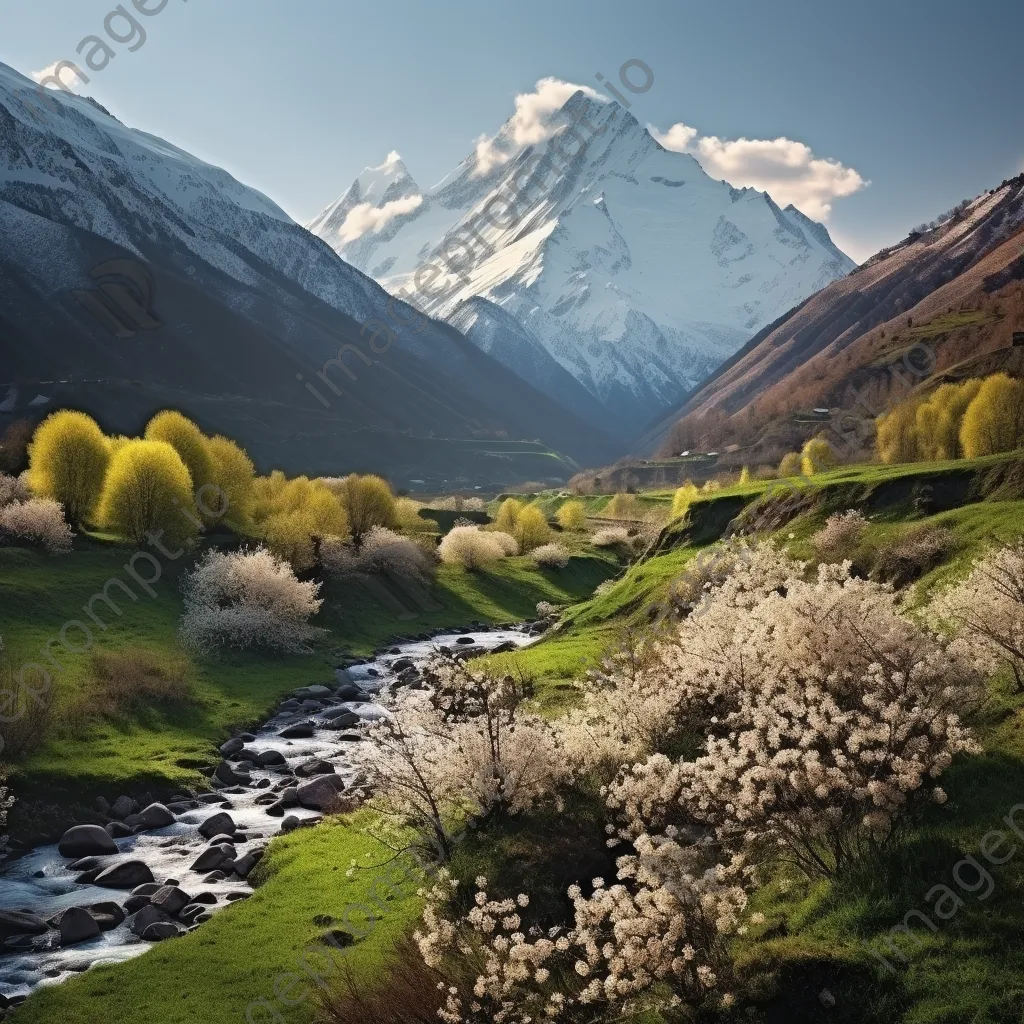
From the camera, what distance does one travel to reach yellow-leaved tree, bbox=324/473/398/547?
320 ft

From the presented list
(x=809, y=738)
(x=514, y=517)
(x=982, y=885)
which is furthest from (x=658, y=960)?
(x=514, y=517)

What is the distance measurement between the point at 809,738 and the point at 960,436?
246ft

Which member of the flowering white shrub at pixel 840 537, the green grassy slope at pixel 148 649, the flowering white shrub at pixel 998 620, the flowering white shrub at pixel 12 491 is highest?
the flowering white shrub at pixel 840 537

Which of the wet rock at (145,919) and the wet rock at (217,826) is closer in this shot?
the wet rock at (145,919)

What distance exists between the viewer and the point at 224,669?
2191 inches

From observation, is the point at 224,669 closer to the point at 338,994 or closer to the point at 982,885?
the point at 338,994

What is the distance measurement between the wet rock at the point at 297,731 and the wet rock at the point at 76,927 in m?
20.6

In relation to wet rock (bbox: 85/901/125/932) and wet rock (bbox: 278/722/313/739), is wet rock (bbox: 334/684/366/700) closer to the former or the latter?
wet rock (bbox: 278/722/313/739)

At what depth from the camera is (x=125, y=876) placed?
1110 inches

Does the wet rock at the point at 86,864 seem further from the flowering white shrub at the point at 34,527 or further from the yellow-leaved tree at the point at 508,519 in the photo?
the yellow-leaved tree at the point at 508,519

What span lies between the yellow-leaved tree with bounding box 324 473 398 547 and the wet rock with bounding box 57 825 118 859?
63996 millimetres

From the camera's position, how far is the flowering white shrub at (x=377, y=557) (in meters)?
83.4

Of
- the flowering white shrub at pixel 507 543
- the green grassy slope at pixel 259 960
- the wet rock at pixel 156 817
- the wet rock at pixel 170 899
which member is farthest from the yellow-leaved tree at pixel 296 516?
the green grassy slope at pixel 259 960

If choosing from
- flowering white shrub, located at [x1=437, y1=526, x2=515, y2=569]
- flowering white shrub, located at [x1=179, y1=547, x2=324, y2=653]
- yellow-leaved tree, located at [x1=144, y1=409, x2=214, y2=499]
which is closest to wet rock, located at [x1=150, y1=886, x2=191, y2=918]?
flowering white shrub, located at [x1=179, y1=547, x2=324, y2=653]
